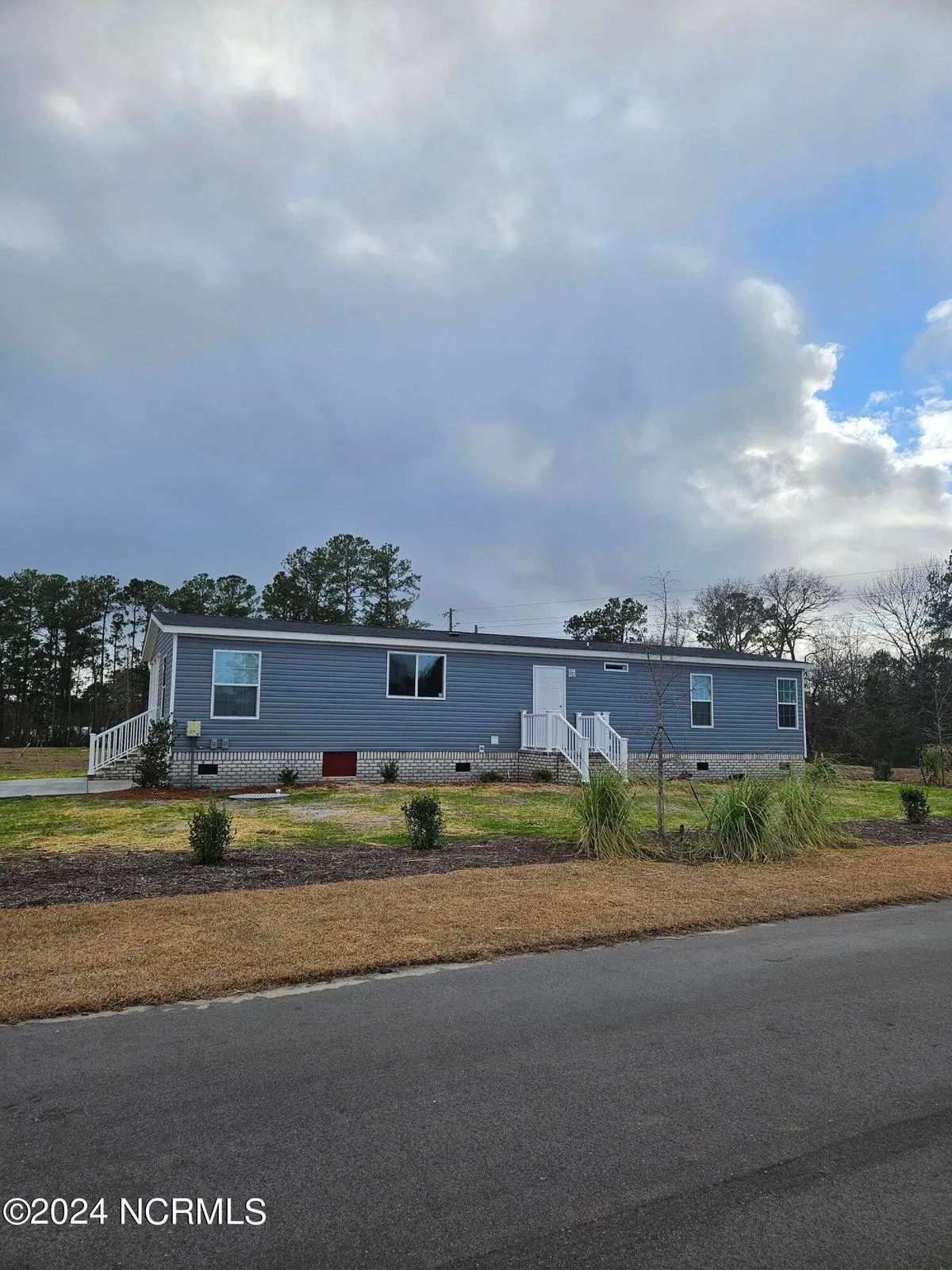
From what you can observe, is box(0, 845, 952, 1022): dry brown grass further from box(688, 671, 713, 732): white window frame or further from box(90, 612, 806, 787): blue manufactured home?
box(688, 671, 713, 732): white window frame

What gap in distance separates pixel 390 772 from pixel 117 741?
633cm

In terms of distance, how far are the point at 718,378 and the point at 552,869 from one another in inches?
617

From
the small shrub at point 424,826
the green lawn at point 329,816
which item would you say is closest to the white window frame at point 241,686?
the green lawn at point 329,816

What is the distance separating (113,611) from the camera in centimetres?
4631

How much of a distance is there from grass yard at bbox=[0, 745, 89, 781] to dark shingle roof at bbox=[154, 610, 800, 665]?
553cm

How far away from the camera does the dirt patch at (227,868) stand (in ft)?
22.5

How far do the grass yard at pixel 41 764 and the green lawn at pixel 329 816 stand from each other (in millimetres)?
6531

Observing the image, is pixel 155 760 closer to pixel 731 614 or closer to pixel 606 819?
pixel 606 819

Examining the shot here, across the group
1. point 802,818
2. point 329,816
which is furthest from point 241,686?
point 802,818

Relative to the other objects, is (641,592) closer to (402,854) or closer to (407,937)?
(402,854)

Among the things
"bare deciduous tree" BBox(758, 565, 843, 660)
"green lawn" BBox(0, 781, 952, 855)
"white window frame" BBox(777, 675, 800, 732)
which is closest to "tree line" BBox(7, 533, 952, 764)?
"bare deciduous tree" BBox(758, 565, 843, 660)

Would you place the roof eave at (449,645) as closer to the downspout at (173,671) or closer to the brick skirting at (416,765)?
the downspout at (173,671)

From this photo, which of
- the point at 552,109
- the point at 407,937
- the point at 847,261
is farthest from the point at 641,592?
the point at 552,109

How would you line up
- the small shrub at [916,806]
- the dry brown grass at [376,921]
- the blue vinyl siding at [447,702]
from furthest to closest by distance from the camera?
the blue vinyl siding at [447,702], the small shrub at [916,806], the dry brown grass at [376,921]
